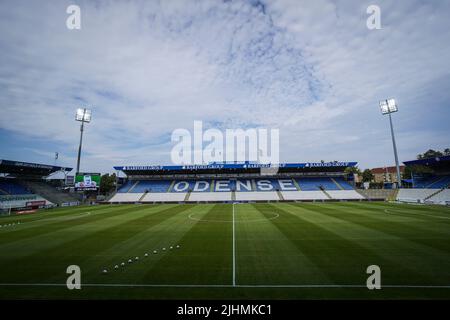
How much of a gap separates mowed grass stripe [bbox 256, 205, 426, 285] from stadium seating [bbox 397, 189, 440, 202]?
38269mm

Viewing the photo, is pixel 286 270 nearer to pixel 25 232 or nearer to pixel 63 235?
pixel 63 235

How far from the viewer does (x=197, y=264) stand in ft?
33.2

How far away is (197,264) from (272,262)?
3.40m

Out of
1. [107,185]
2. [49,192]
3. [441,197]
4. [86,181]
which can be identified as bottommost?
[441,197]

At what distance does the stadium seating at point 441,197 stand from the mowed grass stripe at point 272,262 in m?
41.1

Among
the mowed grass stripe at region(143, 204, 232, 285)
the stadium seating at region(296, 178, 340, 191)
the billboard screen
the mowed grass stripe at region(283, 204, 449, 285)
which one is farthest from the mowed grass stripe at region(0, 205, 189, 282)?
the stadium seating at region(296, 178, 340, 191)

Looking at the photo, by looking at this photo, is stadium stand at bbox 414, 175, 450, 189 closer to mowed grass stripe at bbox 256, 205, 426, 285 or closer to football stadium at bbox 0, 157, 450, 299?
football stadium at bbox 0, 157, 450, 299

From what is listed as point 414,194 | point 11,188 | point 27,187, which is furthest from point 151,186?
point 414,194

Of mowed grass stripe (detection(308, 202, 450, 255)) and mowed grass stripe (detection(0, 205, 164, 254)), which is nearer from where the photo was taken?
mowed grass stripe (detection(308, 202, 450, 255))

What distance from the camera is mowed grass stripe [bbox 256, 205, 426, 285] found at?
8688 mm

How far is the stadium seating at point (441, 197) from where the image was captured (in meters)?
39.3

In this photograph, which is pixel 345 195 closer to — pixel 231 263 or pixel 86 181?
pixel 231 263

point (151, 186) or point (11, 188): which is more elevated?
point (11, 188)
